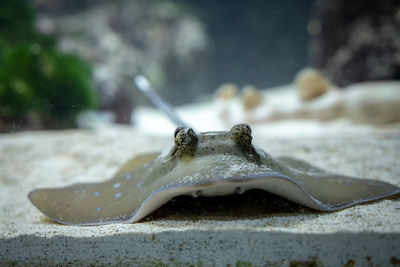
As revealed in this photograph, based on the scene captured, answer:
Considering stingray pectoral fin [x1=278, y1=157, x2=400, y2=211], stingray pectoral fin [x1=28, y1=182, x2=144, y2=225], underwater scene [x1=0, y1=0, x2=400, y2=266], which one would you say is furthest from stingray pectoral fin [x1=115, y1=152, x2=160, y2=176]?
stingray pectoral fin [x1=278, y1=157, x2=400, y2=211]

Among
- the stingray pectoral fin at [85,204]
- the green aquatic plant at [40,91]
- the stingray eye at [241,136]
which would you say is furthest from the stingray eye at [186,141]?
the green aquatic plant at [40,91]

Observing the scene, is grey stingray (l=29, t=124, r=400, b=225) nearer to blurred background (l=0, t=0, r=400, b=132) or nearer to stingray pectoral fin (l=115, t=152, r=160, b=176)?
stingray pectoral fin (l=115, t=152, r=160, b=176)

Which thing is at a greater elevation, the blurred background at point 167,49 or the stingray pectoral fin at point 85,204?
the blurred background at point 167,49

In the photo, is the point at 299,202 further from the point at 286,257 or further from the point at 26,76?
the point at 26,76

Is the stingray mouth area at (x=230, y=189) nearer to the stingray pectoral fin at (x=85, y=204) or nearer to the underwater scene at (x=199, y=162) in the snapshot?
the underwater scene at (x=199, y=162)

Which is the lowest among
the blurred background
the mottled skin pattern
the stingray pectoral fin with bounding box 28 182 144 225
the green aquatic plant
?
the stingray pectoral fin with bounding box 28 182 144 225

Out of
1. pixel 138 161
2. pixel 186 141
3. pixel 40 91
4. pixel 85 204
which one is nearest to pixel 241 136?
pixel 186 141

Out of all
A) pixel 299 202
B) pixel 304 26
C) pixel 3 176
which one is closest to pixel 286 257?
pixel 299 202

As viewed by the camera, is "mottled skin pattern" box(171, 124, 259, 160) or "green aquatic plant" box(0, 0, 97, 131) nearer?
"mottled skin pattern" box(171, 124, 259, 160)
